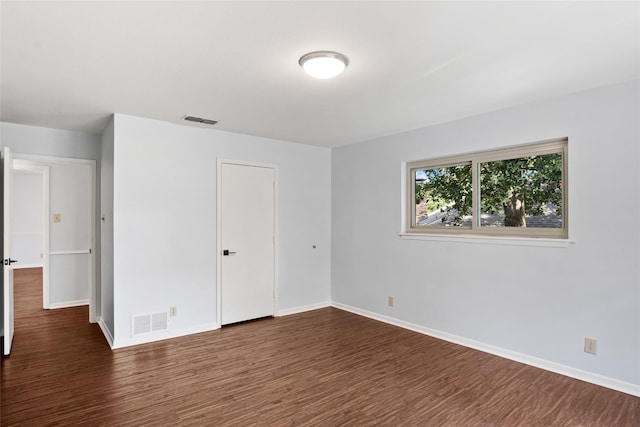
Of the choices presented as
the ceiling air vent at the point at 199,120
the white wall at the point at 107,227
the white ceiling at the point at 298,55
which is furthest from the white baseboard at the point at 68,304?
the ceiling air vent at the point at 199,120

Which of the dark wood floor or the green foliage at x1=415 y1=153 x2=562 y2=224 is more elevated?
the green foliage at x1=415 y1=153 x2=562 y2=224

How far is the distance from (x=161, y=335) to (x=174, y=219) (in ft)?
4.26

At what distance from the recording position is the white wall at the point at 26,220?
8688mm

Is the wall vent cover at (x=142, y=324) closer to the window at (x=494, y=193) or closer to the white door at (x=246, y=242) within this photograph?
the white door at (x=246, y=242)

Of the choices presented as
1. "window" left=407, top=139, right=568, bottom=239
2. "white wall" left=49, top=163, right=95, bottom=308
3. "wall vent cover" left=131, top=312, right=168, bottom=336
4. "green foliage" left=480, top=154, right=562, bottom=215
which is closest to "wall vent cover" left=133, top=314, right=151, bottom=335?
"wall vent cover" left=131, top=312, right=168, bottom=336

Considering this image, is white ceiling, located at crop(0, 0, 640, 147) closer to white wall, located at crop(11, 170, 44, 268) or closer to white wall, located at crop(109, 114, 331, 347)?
white wall, located at crop(109, 114, 331, 347)

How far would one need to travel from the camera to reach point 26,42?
85.9 inches

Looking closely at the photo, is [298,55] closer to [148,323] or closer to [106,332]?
[148,323]

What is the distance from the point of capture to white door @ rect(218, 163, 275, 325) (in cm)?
456

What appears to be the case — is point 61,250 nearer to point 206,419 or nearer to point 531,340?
point 206,419

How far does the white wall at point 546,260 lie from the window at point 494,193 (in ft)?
0.52

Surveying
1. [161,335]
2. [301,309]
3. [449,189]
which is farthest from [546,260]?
[161,335]

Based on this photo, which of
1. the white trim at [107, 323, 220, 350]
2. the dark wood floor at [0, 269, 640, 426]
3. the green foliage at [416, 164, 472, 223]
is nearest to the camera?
the dark wood floor at [0, 269, 640, 426]

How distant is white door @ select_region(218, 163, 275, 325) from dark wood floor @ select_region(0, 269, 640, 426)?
59 cm
